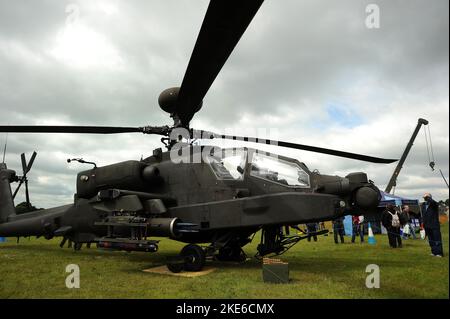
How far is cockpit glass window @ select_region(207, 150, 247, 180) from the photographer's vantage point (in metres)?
8.44

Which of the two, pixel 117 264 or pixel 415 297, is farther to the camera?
pixel 117 264

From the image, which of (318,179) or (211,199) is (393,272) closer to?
(318,179)

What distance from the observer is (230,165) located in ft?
28.3

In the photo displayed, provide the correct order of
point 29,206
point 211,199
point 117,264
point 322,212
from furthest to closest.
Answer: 1. point 29,206
2. point 117,264
3. point 211,199
4. point 322,212

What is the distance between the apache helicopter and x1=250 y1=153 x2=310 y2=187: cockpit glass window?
2 centimetres

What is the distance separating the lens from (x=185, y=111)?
25.8 feet

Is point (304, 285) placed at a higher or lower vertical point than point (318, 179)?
lower

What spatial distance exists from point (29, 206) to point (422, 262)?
15212 millimetres

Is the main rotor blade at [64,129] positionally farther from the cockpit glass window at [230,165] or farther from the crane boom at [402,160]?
the crane boom at [402,160]

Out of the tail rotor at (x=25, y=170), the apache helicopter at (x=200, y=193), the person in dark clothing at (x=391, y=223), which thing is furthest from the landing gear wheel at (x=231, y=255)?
the tail rotor at (x=25, y=170)

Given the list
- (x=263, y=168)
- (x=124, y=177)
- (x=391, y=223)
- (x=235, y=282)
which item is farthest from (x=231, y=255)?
(x=391, y=223)

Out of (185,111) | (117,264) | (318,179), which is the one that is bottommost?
(117,264)
